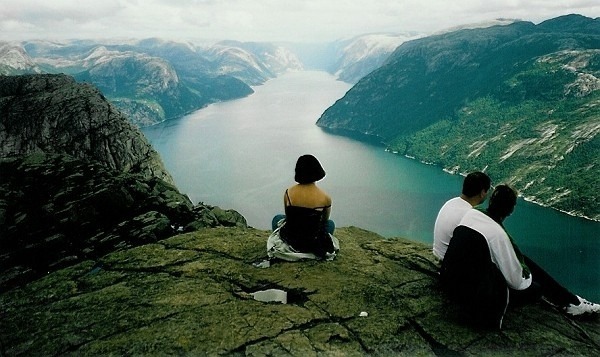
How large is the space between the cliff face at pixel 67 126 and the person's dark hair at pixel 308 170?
51686mm

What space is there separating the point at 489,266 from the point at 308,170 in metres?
5.28

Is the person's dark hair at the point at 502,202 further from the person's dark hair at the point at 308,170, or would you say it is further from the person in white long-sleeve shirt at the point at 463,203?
the person's dark hair at the point at 308,170

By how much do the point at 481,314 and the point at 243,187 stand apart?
586ft

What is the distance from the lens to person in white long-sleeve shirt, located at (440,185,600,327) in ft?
29.9

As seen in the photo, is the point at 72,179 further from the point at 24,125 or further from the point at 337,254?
the point at 24,125

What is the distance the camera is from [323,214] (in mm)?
12055

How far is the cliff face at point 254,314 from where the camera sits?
8.33m

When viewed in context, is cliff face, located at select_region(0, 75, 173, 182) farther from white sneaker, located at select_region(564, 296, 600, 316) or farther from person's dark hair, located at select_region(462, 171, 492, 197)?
white sneaker, located at select_region(564, 296, 600, 316)

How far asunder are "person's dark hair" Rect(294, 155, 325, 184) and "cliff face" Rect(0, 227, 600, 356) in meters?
2.64

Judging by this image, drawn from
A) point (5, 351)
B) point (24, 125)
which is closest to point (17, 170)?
point (5, 351)

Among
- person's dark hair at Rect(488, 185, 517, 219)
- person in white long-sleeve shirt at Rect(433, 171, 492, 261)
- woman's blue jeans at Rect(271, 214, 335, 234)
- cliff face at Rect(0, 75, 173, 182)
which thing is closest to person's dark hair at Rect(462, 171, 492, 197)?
person in white long-sleeve shirt at Rect(433, 171, 492, 261)

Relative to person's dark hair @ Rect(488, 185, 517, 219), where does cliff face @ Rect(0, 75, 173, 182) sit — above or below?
below

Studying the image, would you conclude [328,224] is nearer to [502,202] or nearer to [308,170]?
[308,170]

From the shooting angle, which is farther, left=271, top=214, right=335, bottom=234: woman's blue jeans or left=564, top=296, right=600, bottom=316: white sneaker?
left=271, top=214, right=335, bottom=234: woman's blue jeans
